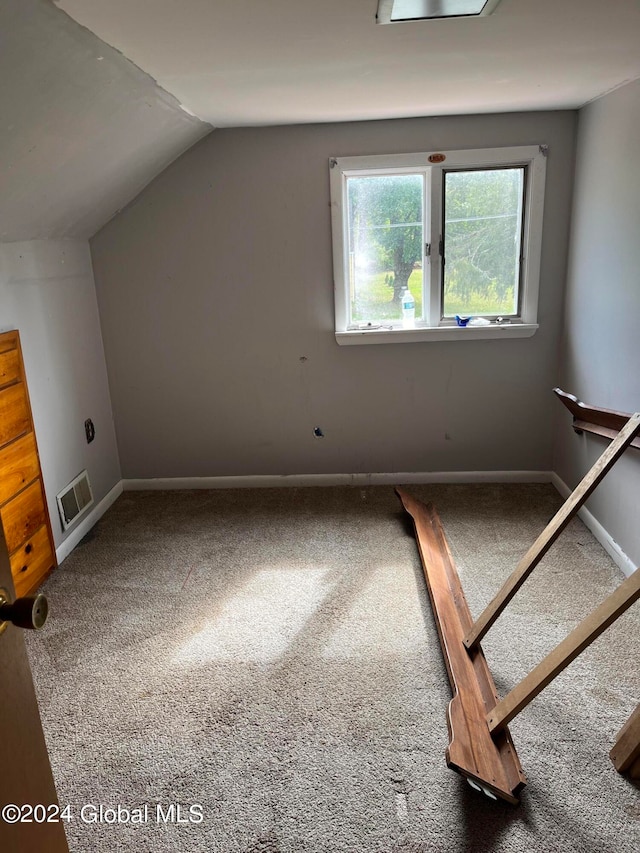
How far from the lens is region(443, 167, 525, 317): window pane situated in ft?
10.5

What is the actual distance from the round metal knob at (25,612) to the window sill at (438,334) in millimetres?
2625

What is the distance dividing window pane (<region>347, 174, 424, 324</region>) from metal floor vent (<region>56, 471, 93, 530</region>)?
5.64ft

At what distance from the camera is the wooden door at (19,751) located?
0.90 meters

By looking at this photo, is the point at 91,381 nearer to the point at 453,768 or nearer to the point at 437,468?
the point at 437,468

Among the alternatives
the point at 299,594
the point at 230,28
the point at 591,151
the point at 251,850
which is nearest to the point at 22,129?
the point at 230,28

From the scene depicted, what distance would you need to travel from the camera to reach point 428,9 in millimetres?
1532

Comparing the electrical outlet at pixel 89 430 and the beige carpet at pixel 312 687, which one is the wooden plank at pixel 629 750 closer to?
the beige carpet at pixel 312 687

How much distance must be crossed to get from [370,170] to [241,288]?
36.6 inches

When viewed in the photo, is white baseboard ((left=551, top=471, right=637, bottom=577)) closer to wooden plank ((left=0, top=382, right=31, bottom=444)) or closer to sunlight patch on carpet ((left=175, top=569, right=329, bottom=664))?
sunlight patch on carpet ((left=175, top=569, right=329, bottom=664))

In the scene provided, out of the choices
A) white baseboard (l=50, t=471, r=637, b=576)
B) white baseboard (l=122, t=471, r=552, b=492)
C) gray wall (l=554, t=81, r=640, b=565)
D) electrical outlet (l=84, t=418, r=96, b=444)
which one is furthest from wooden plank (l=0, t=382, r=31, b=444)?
gray wall (l=554, t=81, r=640, b=565)

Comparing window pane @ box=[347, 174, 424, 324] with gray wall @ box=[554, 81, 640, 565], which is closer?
gray wall @ box=[554, 81, 640, 565]

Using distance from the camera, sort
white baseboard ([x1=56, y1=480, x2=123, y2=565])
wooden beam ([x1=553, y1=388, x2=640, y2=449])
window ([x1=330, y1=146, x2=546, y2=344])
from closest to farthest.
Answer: wooden beam ([x1=553, y1=388, x2=640, y2=449]) < white baseboard ([x1=56, y1=480, x2=123, y2=565]) < window ([x1=330, y1=146, x2=546, y2=344])

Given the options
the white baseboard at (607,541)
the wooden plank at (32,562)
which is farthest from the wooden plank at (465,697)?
the wooden plank at (32,562)

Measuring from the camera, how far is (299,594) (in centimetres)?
256
